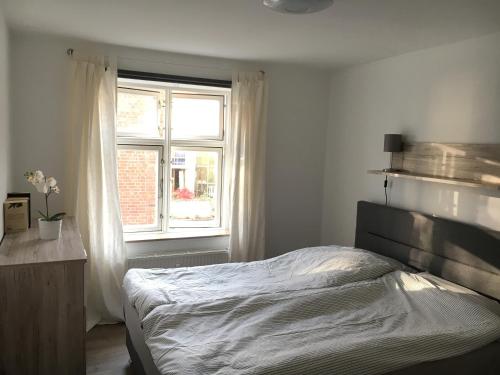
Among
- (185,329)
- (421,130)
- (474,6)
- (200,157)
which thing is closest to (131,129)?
(200,157)

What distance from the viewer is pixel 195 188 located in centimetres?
401

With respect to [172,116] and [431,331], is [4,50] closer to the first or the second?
[172,116]

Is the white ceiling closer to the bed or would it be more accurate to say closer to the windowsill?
the bed

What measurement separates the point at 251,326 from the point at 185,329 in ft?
1.17

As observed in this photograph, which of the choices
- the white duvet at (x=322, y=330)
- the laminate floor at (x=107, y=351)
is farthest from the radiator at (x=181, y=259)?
the white duvet at (x=322, y=330)

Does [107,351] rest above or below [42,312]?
below

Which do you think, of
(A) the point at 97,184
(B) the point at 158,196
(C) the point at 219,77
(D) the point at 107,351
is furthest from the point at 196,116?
(D) the point at 107,351

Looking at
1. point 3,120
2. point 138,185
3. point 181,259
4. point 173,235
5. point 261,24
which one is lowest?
point 181,259

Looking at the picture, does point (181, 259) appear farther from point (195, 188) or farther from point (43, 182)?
point (43, 182)

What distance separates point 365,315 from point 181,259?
74.0 inches

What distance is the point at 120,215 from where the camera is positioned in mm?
3492

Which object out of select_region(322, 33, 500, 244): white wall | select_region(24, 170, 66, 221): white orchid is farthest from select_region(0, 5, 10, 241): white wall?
select_region(322, 33, 500, 244): white wall

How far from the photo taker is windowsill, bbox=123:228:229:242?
371 centimetres

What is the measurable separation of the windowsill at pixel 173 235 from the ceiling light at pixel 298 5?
2328 mm
